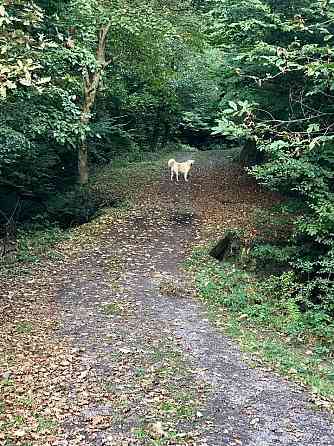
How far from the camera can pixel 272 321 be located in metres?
8.00

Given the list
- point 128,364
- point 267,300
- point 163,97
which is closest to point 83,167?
point 163,97

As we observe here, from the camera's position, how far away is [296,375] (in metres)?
6.22

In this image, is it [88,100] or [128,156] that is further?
[128,156]

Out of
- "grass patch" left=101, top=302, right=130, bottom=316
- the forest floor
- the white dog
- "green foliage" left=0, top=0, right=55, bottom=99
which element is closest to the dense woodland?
"green foliage" left=0, top=0, right=55, bottom=99

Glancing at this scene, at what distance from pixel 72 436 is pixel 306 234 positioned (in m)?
6.51

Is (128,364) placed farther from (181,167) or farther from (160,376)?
(181,167)

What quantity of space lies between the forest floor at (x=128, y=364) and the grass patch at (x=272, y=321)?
A: 0.23m

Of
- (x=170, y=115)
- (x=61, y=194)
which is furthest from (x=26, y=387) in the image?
(x=170, y=115)

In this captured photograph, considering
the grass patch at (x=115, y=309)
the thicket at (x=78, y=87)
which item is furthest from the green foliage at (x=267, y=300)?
the thicket at (x=78, y=87)

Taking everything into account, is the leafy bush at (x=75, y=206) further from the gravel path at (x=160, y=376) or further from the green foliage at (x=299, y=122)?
the green foliage at (x=299, y=122)

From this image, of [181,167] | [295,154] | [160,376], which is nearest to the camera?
[160,376]

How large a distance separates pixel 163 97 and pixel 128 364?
19136mm

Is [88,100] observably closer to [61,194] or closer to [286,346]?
[61,194]

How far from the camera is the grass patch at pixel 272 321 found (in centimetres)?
647
